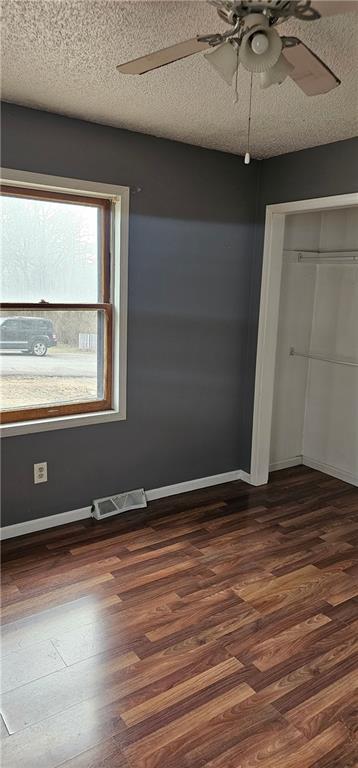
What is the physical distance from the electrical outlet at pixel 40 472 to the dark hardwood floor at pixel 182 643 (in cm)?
33

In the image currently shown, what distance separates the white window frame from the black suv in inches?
16.6

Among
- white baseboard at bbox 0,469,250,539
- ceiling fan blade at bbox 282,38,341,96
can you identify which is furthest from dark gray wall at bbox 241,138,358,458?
ceiling fan blade at bbox 282,38,341,96

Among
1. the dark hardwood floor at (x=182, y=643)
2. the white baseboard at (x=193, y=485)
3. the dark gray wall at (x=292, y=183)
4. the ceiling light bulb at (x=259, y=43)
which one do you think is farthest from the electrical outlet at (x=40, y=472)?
the ceiling light bulb at (x=259, y=43)

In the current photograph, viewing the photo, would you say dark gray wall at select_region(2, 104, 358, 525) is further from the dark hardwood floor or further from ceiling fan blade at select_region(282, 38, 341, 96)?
ceiling fan blade at select_region(282, 38, 341, 96)

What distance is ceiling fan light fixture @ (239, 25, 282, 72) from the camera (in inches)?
55.4

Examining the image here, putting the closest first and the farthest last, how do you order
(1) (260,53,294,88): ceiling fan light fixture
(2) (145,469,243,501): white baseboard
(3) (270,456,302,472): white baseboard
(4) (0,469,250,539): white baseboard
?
(1) (260,53,294,88): ceiling fan light fixture
(4) (0,469,250,539): white baseboard
(2) (145,469,243,501): white baseboard
(3) (270,456,302,472): white baseboard

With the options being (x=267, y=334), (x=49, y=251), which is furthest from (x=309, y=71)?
(x=267, y=334)

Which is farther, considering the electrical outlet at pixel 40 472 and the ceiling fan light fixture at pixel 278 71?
the electrical outlet at pixel 40 472

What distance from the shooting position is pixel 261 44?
→ 4.62 ft

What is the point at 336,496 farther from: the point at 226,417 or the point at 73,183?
the point at 73,183

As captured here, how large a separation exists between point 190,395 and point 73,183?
163 centimetres

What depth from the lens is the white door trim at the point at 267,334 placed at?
371 cm

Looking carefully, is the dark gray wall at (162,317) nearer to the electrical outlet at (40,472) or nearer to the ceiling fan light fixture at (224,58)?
the electrical outlet at (40,472)

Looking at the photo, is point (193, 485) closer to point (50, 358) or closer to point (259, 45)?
point (50, 358)
